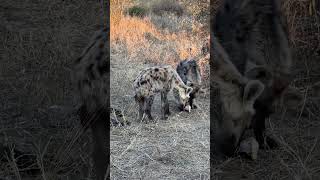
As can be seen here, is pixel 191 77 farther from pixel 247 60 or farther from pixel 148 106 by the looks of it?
pixel 247 60

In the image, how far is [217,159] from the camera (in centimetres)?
244

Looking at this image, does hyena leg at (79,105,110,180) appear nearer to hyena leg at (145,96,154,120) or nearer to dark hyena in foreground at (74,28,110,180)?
dark hyena in foreground at (74,28,110,180)

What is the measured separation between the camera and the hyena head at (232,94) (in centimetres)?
224

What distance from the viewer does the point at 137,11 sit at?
6.20 meters

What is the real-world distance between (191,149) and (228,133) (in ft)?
2.42

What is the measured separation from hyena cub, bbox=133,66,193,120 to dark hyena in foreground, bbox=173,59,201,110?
8 cm

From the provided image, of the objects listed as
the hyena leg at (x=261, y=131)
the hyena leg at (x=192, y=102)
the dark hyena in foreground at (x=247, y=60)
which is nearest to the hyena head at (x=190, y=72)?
the hyena leg at (x=192, y=102)

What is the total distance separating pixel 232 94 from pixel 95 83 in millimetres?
582

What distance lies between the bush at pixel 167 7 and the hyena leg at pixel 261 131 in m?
3.99

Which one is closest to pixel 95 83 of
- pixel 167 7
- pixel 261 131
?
pixel 261 131

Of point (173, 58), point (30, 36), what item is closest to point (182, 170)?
point (30, 36)

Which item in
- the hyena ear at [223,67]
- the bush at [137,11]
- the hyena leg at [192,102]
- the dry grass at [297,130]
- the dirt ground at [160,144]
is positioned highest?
the bush at [137,11]

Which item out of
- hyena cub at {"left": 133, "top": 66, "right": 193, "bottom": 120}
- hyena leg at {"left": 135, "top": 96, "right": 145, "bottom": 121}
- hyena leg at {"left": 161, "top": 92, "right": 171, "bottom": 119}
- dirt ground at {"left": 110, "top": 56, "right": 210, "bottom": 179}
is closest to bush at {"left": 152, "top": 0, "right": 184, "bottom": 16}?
dirt ground at {"left": 110, "top": 56, "right": 210, "bottom": 179}

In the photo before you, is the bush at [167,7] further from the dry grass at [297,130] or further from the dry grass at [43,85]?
the dry grass at [297,130]
